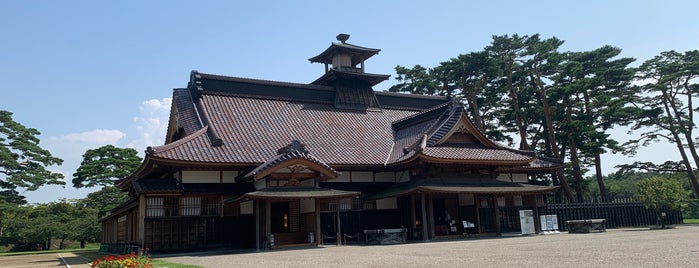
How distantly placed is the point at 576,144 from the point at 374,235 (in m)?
23.6

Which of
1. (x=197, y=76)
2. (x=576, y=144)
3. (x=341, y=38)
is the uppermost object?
(x=341, y=38)

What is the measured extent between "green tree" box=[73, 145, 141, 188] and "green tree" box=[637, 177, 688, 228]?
4024cm

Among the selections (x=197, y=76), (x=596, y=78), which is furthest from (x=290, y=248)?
(x=596, y=78)

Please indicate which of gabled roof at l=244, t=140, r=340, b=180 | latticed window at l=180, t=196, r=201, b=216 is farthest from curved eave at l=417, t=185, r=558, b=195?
latticed window at l=180, t=196, r=201, b=216

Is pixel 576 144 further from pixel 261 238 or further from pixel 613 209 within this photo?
pixel 261 238

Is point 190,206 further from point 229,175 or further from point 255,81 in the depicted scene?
point 255,81

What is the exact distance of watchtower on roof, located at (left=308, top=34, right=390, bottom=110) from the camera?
3288 centimetres

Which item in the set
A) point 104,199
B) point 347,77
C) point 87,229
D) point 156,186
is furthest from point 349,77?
point 104,199

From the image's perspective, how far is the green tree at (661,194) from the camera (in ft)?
94.7

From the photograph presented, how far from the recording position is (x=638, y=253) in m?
12.0

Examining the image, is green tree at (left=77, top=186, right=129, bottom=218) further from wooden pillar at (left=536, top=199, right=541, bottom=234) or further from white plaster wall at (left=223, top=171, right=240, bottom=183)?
wooden pillar at (left=536, top=199, right=541, bottom=234)

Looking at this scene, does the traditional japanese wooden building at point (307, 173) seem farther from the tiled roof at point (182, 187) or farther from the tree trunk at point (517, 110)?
the tree trunk at point (517, 110)

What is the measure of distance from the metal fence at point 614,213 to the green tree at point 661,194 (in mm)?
1318

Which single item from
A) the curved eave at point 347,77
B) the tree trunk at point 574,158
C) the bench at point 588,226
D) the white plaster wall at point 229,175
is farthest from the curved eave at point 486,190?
the tree trunk at point 574,158
